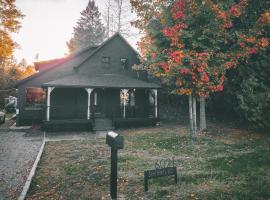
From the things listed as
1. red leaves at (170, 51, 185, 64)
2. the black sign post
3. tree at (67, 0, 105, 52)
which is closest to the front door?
red leaves at (170, 51, 185, 64)

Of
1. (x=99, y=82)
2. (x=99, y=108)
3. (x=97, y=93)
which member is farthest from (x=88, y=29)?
(x=99, y=82)

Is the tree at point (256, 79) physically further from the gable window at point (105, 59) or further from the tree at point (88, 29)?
the tree at point (88, 29)

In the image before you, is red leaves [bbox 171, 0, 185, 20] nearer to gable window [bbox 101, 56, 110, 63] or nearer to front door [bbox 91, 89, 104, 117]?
gable window [bbox 101, 56, 110, 63]

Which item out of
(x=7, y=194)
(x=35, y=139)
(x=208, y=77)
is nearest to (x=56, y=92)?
(x=35, y=139)

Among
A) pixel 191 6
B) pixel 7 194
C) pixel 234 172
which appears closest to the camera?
pixel 7 194

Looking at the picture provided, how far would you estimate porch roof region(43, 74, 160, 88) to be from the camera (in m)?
19.0

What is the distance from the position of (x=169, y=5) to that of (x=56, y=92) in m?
12.2

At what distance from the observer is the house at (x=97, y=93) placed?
20.2 meters

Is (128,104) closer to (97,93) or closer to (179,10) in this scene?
(97,93)

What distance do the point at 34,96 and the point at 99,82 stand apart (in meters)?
7.65

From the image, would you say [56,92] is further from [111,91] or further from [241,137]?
Answer: [241,137]

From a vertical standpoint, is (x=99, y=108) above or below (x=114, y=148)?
above

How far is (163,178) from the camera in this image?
764 cm

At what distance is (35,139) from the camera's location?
15281mm
